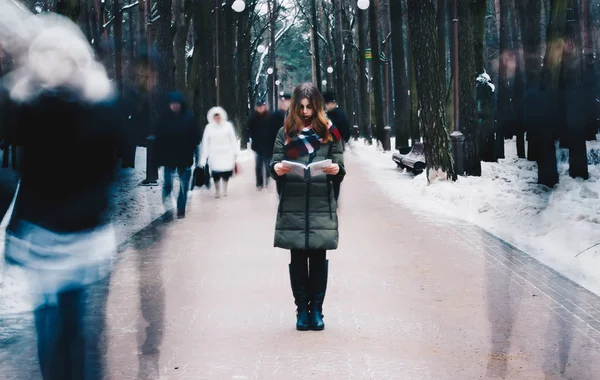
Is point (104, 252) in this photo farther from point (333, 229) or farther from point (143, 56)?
point (143, 56)

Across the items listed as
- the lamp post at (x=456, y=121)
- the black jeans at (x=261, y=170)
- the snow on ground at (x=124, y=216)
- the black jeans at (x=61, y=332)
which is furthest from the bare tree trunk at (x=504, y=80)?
A: the black jeans at (x=61, y=332)

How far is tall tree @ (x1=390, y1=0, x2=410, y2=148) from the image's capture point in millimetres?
29844

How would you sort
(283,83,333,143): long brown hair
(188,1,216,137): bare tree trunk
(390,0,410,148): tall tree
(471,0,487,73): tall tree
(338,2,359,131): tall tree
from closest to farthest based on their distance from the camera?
(283,83,333,143): long brown hair, (471,0,487,73): tall tree, (390,0,410,148): tall tree, (188,1,216,137): bare tree trunk, (338,2,359,131): tall tree

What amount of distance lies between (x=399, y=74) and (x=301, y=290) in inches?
984

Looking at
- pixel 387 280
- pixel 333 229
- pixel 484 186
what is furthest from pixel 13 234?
pixel 484 186

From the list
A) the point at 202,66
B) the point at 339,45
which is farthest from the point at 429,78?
the point at 339,45

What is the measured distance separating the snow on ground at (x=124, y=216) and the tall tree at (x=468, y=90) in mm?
7336

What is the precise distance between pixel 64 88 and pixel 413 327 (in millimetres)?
3541

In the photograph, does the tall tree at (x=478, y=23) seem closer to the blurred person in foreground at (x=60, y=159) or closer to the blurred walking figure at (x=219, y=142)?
the blurred walking figure at (x=219, y=142)

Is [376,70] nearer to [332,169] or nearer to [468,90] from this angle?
[468,90]

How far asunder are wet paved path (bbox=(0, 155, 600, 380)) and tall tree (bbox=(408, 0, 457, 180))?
24.1 ft

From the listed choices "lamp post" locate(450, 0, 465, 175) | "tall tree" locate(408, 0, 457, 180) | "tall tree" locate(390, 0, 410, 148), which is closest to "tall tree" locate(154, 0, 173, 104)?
"tall tree" locate(408, 0, 457, 180)

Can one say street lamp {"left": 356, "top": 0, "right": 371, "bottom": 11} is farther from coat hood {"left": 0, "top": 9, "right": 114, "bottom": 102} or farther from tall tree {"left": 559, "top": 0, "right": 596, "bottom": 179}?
coat hood {"left": 0, "top": 9, "right": 114, "bottom": 102}

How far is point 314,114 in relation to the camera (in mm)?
6527
